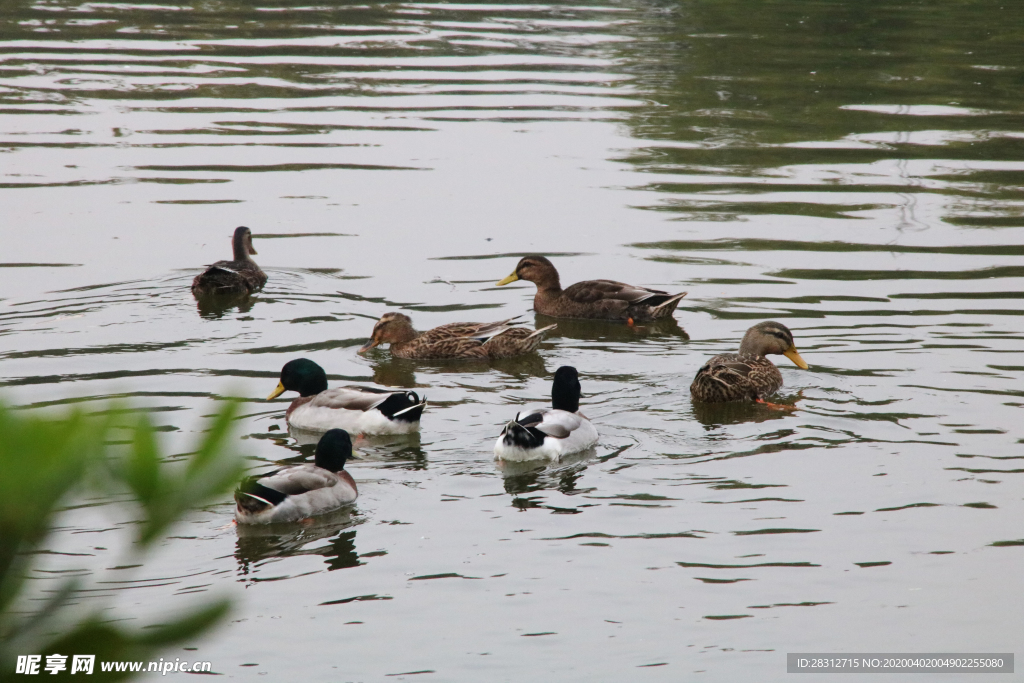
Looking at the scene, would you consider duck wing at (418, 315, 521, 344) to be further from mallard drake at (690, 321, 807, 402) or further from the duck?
the duck

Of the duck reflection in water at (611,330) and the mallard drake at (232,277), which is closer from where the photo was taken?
the duck reflection in water at (611,330)

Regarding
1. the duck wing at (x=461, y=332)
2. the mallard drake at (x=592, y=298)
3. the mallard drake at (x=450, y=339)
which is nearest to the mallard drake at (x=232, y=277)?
the mallard drake at (x=450, y=339)

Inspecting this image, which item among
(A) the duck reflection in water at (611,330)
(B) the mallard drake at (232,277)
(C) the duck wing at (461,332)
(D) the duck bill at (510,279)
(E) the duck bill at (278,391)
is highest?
(B) the mallard drake at (232,277)

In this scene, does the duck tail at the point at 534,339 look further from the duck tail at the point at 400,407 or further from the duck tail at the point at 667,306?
the duck tail at the point at 400,407

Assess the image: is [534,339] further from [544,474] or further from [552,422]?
[544,474]

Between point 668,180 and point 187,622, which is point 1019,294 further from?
point 187,622

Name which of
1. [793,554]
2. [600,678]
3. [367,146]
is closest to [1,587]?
[600,678]

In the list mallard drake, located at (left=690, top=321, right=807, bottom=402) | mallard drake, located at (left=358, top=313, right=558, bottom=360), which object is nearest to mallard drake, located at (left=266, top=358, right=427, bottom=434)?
mallard drake, located at (left=358, top=313, right=558, bottom=360)

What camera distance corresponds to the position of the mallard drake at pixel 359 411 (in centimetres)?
843

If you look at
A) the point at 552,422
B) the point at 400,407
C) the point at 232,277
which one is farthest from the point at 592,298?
the point at 552,422

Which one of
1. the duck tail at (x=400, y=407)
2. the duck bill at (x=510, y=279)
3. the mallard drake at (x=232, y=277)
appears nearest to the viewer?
the duck tail at (x=400, y=407)

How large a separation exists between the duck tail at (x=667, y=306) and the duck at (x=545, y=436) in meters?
3.15

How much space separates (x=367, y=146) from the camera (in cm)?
1739

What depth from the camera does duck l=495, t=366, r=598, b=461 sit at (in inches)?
301
